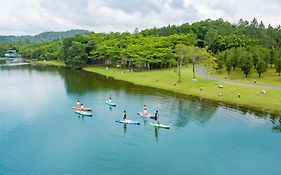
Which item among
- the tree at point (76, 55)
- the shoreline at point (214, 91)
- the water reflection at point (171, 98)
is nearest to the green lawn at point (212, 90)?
the shoreline at point (214, 91)

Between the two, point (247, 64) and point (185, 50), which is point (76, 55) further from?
point (247, 64)

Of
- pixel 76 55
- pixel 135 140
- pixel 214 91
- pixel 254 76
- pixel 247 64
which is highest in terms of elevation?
pixel 76 55

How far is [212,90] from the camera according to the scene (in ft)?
233

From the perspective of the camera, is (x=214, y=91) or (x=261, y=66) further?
(x=261, y=66)

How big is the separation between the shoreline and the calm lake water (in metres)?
Answer: 3.93

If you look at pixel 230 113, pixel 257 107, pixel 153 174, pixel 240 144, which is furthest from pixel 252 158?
pixel 257 107

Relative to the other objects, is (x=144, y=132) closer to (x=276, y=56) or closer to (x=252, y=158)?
(x=252, y=158)

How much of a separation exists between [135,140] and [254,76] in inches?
2033

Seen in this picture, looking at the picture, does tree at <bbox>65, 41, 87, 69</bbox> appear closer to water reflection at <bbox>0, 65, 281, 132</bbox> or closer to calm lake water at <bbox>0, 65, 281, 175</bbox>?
water reflection at <bbox>0, 65, 281, 132</bbox>

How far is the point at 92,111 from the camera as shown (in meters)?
58.2

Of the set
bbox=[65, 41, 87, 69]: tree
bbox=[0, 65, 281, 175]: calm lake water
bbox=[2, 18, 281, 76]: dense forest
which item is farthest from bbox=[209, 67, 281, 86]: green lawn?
bbox=[65, 41, 87, 69]: tree

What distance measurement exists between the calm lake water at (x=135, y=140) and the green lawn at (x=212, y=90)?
496cm

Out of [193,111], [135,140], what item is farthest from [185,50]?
[135,140]

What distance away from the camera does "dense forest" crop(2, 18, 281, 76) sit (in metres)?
84.6
